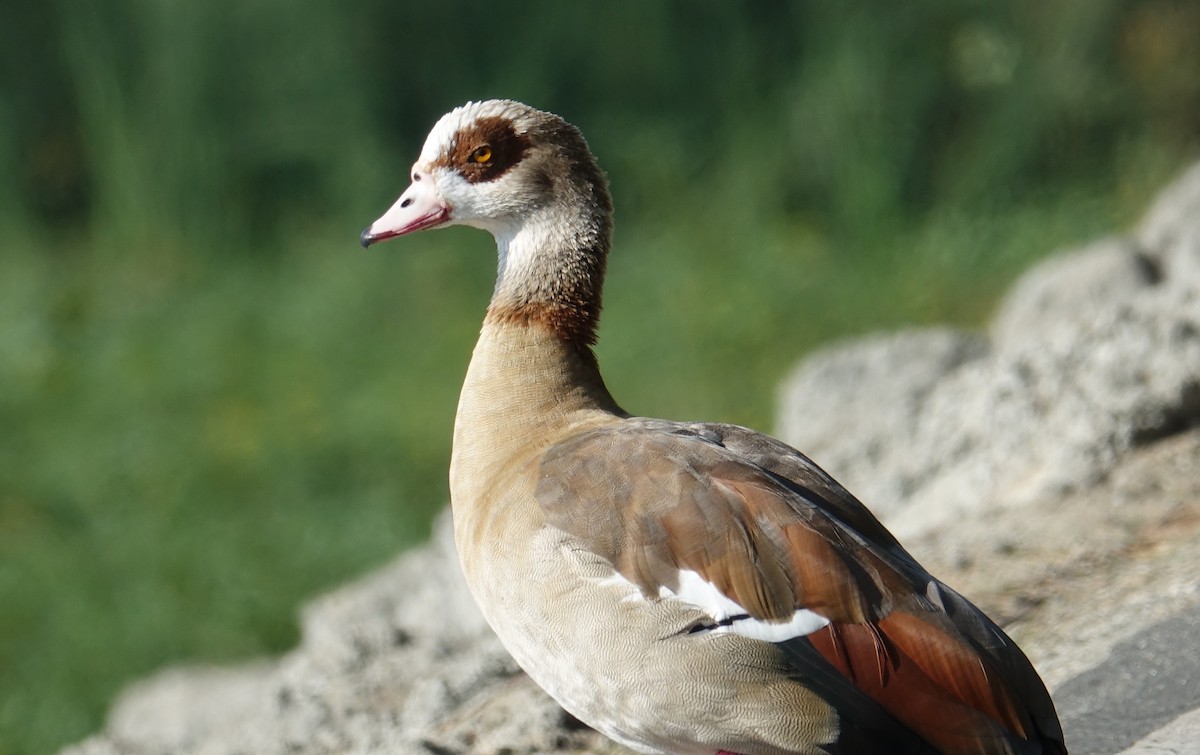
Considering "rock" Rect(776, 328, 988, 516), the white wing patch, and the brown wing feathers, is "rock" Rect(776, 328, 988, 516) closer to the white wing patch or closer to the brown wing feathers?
the brown wing feathers

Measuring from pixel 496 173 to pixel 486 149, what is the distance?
5 cm

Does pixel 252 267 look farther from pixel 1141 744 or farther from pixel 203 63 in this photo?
pixel 1141 744

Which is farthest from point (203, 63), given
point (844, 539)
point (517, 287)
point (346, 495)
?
point (844, 539)

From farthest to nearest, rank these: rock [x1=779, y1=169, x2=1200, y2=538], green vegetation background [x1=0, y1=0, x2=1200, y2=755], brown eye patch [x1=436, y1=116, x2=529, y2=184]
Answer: green vegetation background [x1=0, y1=0, x2=1200, y2=755] → rock [x1=779, y1=169, x2=1200, y2=538] → brown eye patch [x1=436, y1=116, x2=529, y2=184]

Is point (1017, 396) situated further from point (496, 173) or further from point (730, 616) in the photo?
point (730, 616)

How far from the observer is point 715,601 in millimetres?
2617

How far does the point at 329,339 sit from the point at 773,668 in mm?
6100

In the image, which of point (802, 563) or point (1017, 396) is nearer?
point (802, 563)

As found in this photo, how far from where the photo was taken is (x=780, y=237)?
877 centimetres

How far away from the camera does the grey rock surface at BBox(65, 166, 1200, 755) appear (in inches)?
130

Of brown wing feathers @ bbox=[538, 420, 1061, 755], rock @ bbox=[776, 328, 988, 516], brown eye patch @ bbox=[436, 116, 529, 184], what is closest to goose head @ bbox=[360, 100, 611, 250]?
brown eye patch @ bbox=[436, 116, 529, 184]

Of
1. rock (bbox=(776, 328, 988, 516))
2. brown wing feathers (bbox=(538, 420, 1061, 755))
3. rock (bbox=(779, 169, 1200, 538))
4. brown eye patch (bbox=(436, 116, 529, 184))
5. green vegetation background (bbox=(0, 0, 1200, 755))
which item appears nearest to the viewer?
brown wing feathers (bbox=(538, 420, 1061, 755))

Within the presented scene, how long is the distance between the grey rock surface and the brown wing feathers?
427 mm

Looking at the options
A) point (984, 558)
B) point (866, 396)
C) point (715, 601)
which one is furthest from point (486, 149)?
point (866, 396)
